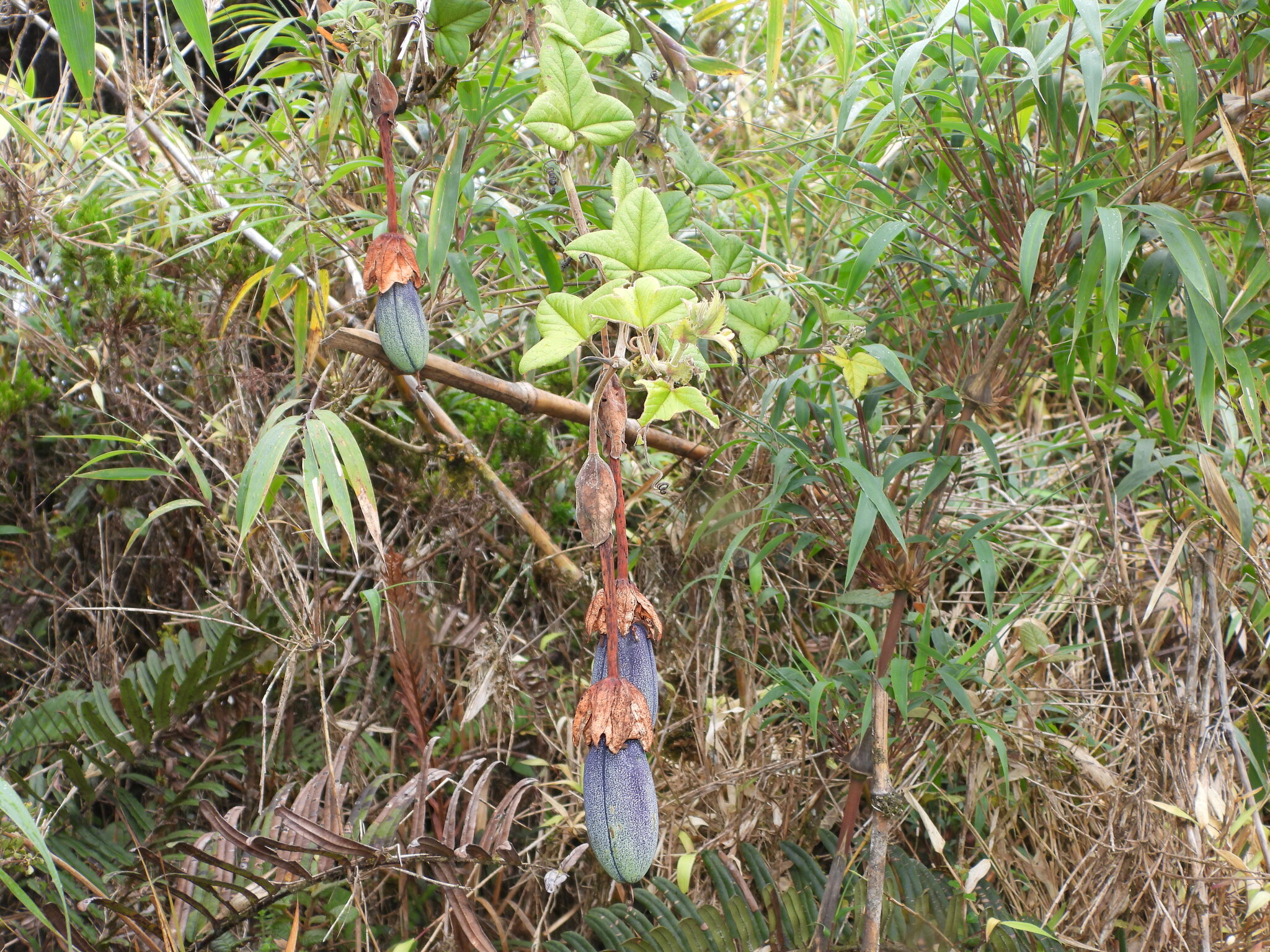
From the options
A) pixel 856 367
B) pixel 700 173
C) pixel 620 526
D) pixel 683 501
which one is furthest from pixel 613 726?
pixel 683 501

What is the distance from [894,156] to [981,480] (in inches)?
19.7

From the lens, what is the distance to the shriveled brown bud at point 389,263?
661 mm

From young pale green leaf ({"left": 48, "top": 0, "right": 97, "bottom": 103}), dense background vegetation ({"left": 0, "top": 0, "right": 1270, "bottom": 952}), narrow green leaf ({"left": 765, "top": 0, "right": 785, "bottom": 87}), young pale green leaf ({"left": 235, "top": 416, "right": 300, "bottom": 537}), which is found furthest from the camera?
narrow green leaf ({"left": 765, "top": 0, "right": 785, "bottom": 87})

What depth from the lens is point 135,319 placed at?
1.36m

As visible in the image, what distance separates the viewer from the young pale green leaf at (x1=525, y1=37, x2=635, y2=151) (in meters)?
0.59

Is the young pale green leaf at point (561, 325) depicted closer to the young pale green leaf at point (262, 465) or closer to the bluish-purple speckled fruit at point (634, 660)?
the bluish-purple speckled fruit at point (634, 660)

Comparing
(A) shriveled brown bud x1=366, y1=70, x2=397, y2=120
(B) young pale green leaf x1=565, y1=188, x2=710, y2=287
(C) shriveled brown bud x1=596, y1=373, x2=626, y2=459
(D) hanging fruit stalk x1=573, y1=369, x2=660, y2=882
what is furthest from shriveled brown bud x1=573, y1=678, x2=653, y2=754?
(A) shriveled brown bud x1=366, y1=70, x2=397, y2=120

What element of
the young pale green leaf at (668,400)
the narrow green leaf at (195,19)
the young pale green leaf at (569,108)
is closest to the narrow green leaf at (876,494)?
the young pale green leaf at (668,400)

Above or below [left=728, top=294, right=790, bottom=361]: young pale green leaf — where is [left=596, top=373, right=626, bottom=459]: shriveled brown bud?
above

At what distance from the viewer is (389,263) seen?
0.66 metres

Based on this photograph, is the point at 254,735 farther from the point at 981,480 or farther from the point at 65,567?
the point at 981,480

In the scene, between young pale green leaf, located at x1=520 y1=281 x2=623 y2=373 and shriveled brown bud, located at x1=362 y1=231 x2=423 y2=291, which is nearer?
young pale green leaf, located at x1=520 y1=281 x2=623 y2=373

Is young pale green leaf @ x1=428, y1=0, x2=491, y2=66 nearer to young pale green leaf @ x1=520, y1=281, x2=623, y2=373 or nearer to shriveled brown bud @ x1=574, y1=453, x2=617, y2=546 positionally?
young pale green leaf @ x1=520, y1=281, x2=623, y2=373

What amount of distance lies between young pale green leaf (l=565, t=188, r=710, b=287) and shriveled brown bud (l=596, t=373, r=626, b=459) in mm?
73
